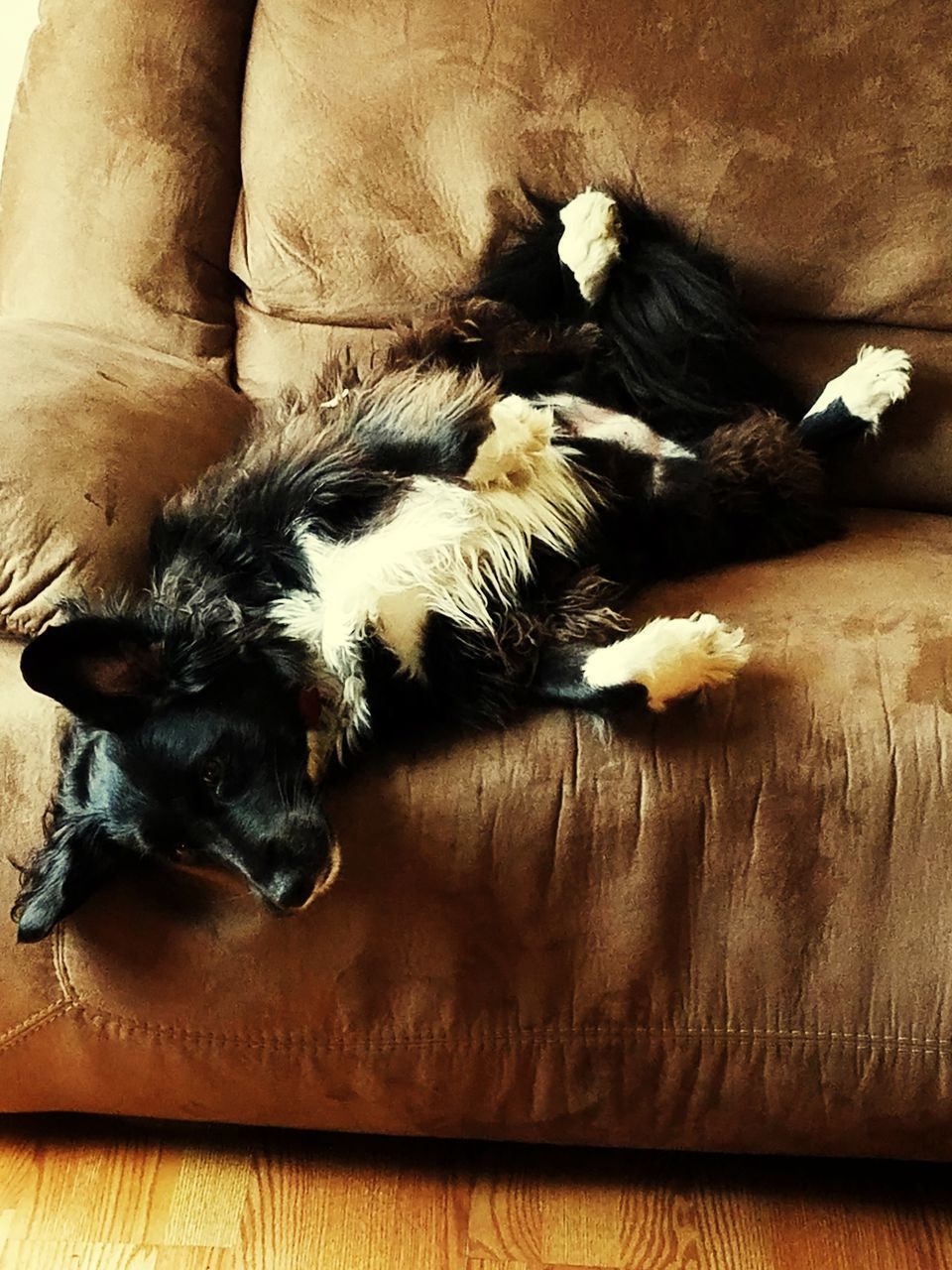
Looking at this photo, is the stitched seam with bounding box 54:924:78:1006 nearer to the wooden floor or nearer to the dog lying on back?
the dog lying on back

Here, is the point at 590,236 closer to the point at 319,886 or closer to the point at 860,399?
the point at 860,399

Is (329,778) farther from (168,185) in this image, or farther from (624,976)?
(168,185)

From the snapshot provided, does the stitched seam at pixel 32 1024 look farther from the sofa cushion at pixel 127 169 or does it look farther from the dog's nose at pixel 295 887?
the sofa cushion at pixel 127 169

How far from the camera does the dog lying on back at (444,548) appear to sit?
4.66 ft

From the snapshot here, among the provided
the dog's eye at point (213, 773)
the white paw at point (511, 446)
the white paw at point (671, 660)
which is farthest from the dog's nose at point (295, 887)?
the white paw at point (511, 446)

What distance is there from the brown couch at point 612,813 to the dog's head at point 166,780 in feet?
0.19

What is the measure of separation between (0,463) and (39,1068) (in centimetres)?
78

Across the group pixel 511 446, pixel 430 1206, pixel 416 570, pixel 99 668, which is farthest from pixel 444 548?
pixel 430 1206

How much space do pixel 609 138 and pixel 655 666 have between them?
0.95 metres

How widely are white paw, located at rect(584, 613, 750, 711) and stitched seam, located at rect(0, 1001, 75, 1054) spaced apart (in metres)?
0.77

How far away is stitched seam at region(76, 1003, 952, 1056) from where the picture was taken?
4.88 ft

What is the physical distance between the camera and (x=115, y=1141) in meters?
1.83

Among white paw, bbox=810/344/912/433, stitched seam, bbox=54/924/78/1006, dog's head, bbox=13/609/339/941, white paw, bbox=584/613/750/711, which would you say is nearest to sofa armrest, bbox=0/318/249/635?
dog's head, bbox=13/609/339/941

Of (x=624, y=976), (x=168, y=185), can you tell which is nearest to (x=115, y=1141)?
(x=624, y=976)
